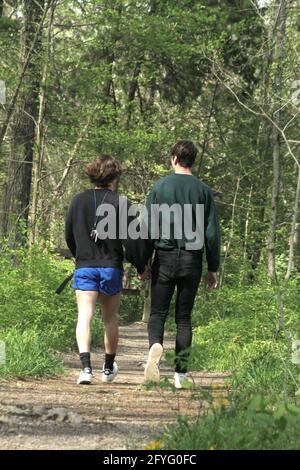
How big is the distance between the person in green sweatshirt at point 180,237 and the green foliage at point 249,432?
2935 millimetres

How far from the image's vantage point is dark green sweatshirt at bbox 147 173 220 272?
731 cm

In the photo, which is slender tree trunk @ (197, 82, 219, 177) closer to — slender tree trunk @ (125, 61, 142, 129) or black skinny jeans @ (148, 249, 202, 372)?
slender tree trunk @ (125, 61, 142, 129)

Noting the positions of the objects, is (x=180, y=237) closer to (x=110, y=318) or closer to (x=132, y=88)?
(x=110, y=318)

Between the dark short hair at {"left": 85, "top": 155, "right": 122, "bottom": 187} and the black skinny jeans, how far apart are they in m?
0.74

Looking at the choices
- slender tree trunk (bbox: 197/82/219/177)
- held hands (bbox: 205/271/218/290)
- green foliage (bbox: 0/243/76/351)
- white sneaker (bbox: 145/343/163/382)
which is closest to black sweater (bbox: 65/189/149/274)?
held hands (bbox: 205/271/218/290)

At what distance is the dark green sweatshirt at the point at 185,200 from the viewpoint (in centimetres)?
731

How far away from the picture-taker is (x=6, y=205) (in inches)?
767

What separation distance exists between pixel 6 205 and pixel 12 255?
287 inches

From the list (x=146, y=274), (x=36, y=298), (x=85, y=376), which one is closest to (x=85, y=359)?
(x=85, y=376)

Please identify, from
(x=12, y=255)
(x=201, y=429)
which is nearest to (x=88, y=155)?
(x=12, y=255)

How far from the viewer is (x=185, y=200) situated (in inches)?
288

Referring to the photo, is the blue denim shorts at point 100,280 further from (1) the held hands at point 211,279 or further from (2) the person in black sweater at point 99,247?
(1) the held hands at point 211,279

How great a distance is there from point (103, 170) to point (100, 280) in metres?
0.89
